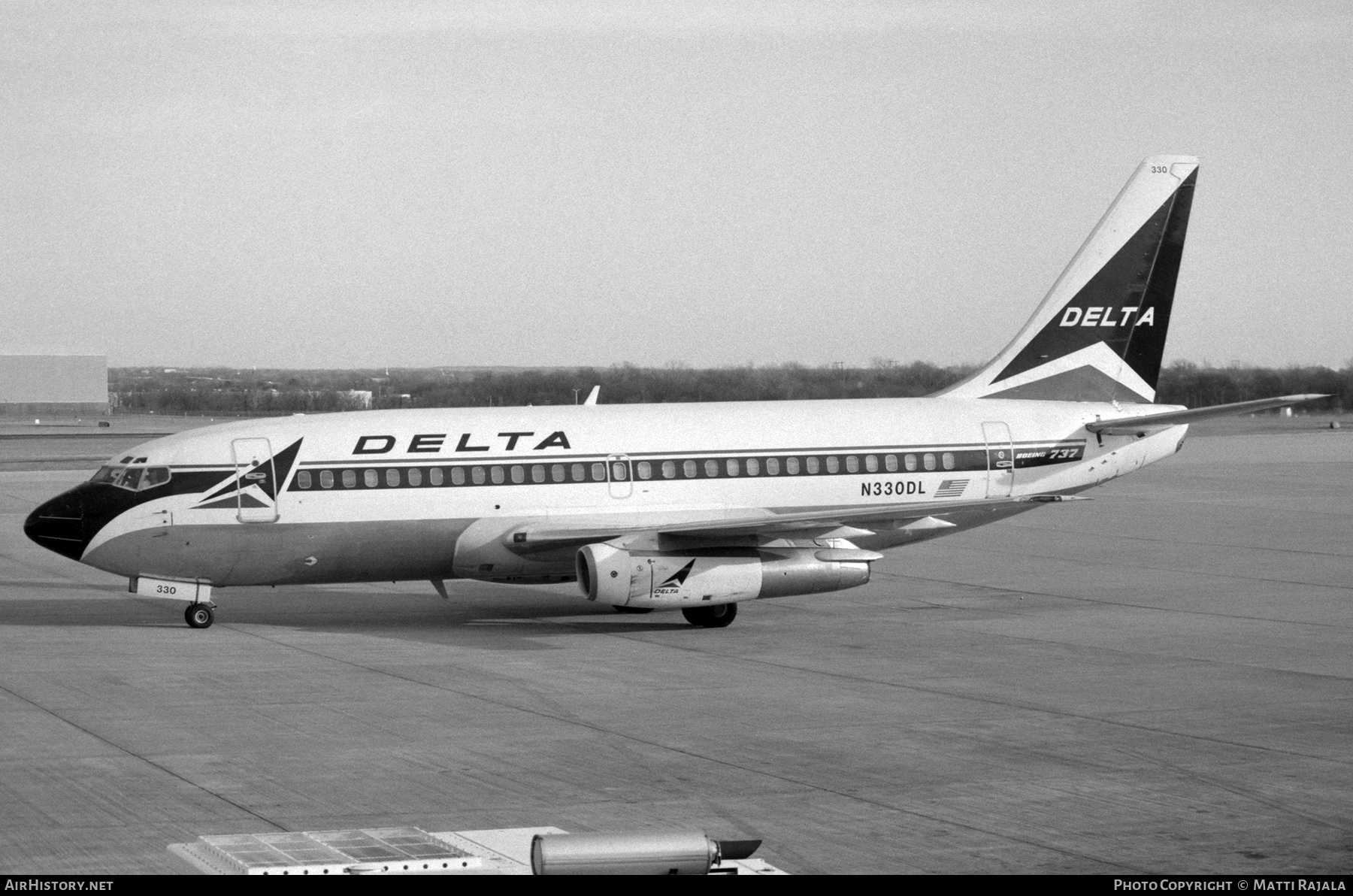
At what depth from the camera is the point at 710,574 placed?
26.0 m

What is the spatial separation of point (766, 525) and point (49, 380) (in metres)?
126

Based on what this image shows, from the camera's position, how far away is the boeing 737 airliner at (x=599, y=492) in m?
26.1

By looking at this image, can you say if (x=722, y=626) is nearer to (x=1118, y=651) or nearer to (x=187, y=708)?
(x=1118, y=651)

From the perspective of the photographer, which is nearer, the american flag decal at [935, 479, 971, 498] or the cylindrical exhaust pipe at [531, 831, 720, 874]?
the cylindrical exhaust pipe at [531, 831, 720, 874]

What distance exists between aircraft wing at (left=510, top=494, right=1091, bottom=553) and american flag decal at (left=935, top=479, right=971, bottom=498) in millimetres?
1147

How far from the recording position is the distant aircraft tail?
31.4 meters

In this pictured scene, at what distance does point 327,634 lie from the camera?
2628 cm

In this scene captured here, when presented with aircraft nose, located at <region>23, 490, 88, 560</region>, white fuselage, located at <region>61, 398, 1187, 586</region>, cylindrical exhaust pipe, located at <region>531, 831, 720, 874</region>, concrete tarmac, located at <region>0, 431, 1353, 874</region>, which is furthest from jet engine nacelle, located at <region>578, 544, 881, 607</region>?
cylindrical exhaust pipe, located at <region>531, 831, 720, 874</region>

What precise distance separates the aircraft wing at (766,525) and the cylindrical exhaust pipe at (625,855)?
57.5 feet

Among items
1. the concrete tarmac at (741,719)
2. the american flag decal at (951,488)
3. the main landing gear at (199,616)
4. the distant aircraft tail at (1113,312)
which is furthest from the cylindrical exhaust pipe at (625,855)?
the distant aircraft tail at (1113,312)

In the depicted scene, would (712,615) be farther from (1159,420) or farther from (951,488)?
(1159,420)

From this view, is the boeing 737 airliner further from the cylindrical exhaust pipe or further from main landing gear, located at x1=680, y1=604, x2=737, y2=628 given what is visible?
A: the cylindrical exhaust pipe

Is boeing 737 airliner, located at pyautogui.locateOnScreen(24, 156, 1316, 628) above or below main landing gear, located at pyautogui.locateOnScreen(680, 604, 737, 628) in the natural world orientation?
above

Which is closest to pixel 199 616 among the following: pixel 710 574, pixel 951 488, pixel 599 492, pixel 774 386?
pixel 599 492
